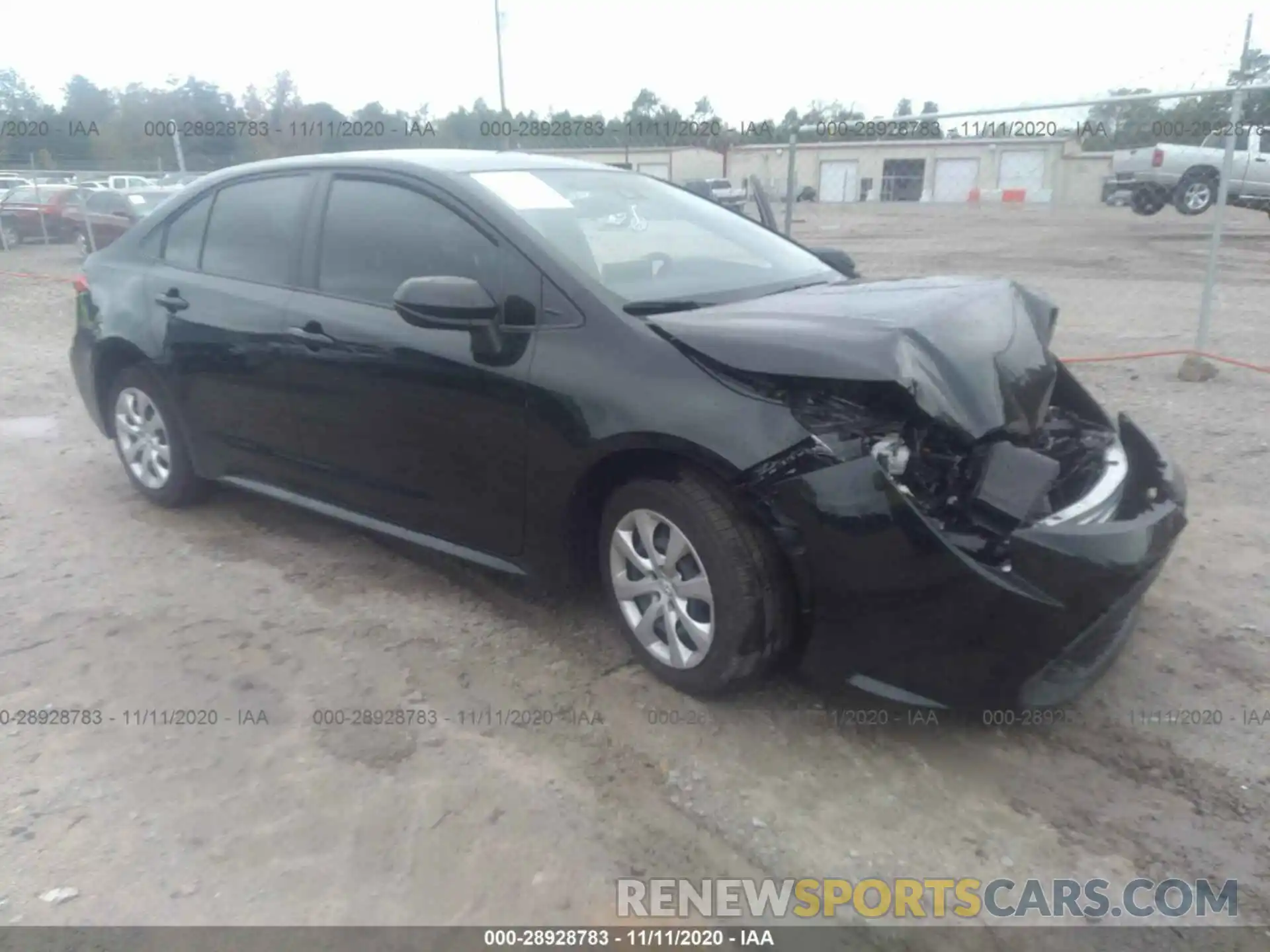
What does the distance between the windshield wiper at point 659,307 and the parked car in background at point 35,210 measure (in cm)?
2230

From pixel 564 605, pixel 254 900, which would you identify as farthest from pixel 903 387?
pixel 254 900

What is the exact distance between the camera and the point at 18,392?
769 cm

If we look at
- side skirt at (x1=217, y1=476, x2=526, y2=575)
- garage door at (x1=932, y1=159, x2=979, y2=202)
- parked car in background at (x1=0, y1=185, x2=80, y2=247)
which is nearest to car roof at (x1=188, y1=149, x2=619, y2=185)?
side skirt at (x1=217, y1=476, x2=526, y2=575)

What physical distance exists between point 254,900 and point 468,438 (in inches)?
62.0

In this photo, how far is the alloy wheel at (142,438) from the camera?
4.73m

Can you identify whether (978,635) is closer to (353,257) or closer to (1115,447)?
(1115,447)

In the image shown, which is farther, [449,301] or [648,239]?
[648,239]

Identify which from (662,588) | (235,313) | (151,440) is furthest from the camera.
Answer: (151,440)

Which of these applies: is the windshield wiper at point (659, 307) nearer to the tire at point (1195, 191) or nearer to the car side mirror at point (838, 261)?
the car side mirror at point (838, 261)

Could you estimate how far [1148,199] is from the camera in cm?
2250

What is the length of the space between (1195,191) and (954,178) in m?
22.4

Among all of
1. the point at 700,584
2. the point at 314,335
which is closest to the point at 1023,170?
the point at 314,335

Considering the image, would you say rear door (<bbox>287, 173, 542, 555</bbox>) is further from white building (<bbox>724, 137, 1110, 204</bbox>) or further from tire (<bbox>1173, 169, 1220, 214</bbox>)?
white building (<bbox>724, 137, 1110, 204</bbox>)

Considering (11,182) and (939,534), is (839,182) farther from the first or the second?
(939,534)
